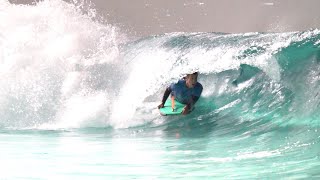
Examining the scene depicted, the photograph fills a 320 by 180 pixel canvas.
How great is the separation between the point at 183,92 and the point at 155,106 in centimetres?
179

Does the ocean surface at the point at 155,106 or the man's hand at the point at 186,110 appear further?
the man's hand at the point at 186,110

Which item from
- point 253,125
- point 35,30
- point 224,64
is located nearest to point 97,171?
point 253,125

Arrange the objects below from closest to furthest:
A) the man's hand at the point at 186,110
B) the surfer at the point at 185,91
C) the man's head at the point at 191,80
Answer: the surfer at the point at 185,91, the man's head at the point at 191,80, the man's hand at the point at 186,110

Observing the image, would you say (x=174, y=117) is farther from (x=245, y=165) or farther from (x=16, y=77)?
(x=16, y=77)

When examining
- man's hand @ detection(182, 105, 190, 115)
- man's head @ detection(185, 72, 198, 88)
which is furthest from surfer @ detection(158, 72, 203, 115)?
man's hand @ detection(182, 105, 190, 115)

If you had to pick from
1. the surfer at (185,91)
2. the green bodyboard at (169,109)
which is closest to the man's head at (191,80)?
the surfer at (185,91)

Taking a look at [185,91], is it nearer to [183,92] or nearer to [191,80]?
[183,92]

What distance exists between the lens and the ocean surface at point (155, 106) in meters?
7.80

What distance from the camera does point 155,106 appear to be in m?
13.3

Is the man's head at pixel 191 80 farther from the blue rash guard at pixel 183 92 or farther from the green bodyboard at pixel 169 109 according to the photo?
the green bodyboard at pixel 169 109

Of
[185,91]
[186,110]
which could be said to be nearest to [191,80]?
[185,91]

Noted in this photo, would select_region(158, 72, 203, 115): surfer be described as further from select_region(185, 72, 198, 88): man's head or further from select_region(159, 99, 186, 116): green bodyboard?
select_region(159, 99, 186, 116): green bodyboard

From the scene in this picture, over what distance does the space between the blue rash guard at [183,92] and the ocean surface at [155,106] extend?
0.55 metres

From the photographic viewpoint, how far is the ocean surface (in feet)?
25.6
